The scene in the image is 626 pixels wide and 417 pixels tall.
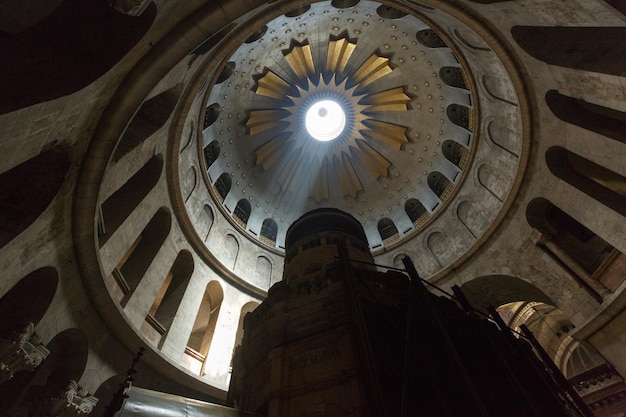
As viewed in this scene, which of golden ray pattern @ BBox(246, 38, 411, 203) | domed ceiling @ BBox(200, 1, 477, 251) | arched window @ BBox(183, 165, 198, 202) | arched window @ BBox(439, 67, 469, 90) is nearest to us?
arched window @ BBox(183, 165, 198, 202)

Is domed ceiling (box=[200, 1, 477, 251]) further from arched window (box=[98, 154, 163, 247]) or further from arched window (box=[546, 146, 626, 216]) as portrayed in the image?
arched window (box=[546, 146, 626, 216])

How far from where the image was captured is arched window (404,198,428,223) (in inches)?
750

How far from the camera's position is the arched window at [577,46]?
8220mm

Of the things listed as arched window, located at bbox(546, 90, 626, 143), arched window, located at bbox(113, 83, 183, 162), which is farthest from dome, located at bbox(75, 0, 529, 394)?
arched window, located at bbox(546, 90, 626, 143)

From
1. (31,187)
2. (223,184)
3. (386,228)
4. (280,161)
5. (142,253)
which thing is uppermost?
(280,161)

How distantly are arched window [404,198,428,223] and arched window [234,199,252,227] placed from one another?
31.0ft

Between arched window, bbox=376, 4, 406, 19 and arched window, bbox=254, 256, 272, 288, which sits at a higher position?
arched window, bbox=376, 4, 406, 19

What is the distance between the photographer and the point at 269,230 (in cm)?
2059

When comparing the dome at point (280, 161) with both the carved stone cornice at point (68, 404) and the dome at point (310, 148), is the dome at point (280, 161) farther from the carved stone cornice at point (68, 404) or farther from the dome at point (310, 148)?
the carved stone cornice at point (68, 404)

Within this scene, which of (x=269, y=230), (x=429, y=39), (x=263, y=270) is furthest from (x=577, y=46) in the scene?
(x=269, y=230)

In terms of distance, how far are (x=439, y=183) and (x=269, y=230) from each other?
1028cm

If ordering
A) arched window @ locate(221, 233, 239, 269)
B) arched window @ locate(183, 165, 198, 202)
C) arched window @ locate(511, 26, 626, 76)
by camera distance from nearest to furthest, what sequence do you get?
1. arched window @ locate(511, 26, 626, 76)
2. arched window @ locate(183, 165, 198, 202)
3. arched window @ locate(221, 233, 239, 269)

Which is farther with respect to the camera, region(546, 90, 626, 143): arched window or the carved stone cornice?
region(546, 90, 626, 143): arched window

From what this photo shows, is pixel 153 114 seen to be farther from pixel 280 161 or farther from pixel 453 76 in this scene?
pixel 453 76
